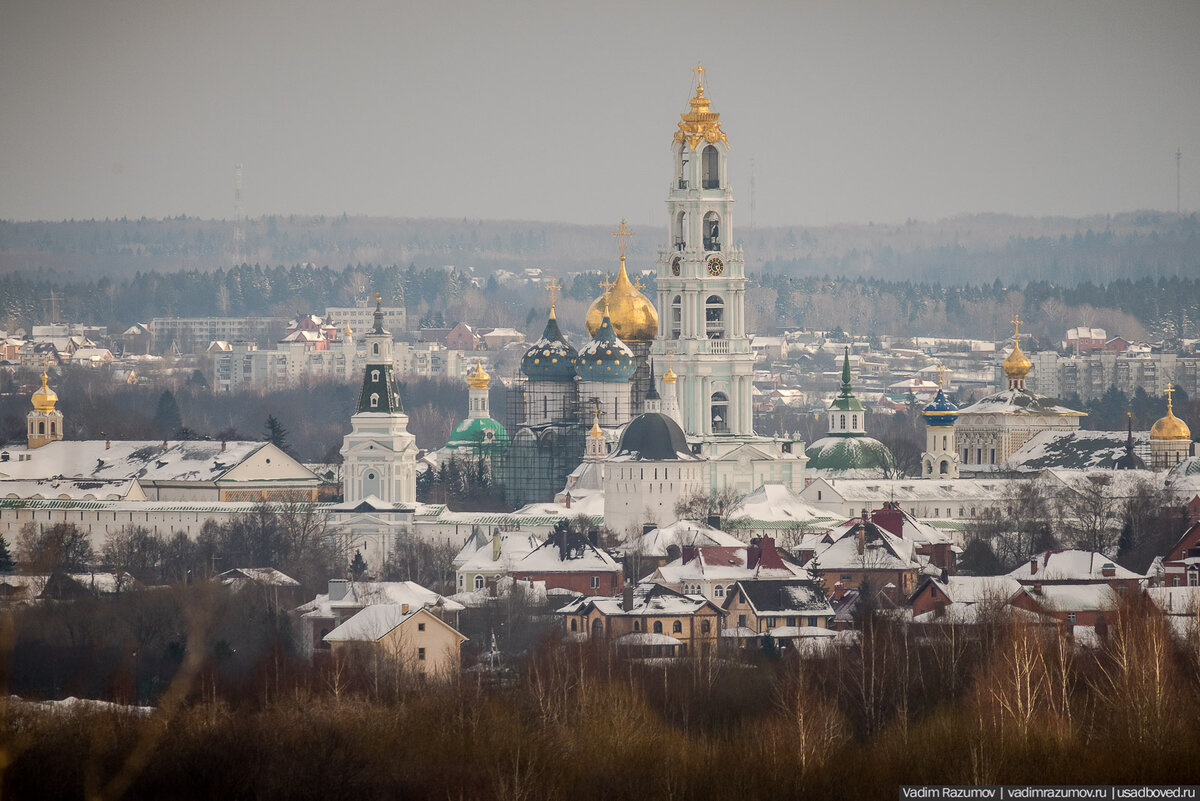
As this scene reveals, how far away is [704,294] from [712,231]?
4.91 ft

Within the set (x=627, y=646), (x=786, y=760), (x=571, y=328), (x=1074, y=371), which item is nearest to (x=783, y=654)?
(x=627, y=646)

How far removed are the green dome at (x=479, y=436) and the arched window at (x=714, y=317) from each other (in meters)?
6.29

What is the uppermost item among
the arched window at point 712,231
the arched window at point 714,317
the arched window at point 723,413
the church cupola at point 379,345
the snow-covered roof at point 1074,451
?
the arched window at point 712,231

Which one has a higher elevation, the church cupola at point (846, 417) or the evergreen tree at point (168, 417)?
the church cupola at point (846, 417)

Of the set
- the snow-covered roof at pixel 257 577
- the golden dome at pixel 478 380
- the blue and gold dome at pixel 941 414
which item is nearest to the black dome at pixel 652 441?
the snow-covered roof at pixel 257 577

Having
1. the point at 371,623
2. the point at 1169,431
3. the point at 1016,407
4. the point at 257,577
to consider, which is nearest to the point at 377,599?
the point at 371,623

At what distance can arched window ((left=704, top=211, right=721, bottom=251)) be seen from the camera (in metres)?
79.0

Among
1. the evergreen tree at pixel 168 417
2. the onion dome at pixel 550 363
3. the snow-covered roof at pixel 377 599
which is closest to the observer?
the snow-covered roof at pixel 377 599

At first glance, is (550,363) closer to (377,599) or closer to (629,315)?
(629,315)

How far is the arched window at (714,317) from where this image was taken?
7888 centimetres

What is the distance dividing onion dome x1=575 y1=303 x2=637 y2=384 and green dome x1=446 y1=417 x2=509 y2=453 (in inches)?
118

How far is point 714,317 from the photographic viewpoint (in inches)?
3115

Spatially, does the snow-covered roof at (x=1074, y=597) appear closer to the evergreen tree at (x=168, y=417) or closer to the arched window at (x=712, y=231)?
the arched window at (x=712, y=231)

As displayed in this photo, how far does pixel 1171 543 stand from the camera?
63.5 meters
